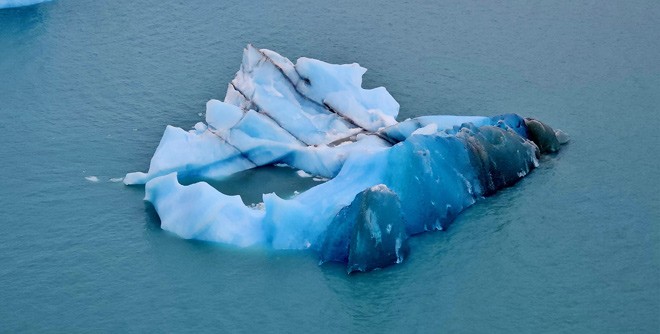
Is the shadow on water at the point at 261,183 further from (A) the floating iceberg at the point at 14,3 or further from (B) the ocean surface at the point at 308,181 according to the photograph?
(A) the floating iceberg at the point at 14,3

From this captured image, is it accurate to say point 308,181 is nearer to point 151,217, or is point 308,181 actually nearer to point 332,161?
point 332,161

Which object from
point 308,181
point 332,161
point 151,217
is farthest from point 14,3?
point 332,161

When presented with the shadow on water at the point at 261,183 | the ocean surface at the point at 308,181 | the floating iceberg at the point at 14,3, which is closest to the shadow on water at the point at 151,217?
the ocean surface at the point at 308,181

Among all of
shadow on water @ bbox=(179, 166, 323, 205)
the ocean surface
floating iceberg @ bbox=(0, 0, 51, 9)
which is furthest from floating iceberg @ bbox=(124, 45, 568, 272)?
floating iceberg @ bbox=(0, 0, 51, 9)

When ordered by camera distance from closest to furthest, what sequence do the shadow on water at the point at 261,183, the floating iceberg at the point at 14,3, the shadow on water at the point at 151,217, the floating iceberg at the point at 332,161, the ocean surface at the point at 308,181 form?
the ocean surface at the point at 308,181
the floating iceberg at the point at 332,161
the shadow on water at the point at 151,217
the shadow on water at the point at 261,183
the floating iceberg at the point at 14,3

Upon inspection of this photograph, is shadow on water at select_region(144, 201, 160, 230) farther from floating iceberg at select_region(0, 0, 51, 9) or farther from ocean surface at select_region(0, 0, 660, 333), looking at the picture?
floating iceberg at select_region(0, 0, 51, 9)

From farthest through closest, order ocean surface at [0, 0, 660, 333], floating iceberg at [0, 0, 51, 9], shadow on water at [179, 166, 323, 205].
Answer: floating iceberg at [0, 0, 51, 9] < shadow on water at [179, 166, 323, 205] < ocean surface at [0, 0, 660, 333]

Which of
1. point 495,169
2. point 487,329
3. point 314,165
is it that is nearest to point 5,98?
point 314,165
